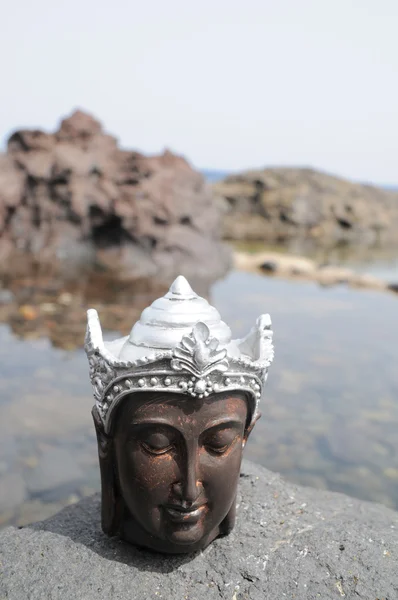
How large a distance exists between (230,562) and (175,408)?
93cm

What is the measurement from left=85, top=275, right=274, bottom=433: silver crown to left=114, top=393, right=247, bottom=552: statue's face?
0.26 feet

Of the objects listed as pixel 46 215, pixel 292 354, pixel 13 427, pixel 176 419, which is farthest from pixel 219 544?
pixel 46 215

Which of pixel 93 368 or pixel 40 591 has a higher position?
pixel 93 368

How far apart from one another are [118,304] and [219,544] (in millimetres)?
7799

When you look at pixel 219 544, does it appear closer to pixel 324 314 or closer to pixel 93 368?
pixel 93 368

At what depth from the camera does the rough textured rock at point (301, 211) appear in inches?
1146

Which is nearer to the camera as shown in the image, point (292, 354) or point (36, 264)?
point (292, 354)

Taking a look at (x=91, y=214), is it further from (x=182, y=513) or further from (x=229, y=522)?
(x=182, y=513)

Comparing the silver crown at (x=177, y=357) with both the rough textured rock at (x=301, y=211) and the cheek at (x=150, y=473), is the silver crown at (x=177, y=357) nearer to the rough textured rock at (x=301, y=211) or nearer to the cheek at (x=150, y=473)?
the cheek at (x=150, y=473)

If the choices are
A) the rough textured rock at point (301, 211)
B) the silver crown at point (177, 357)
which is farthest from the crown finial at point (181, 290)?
the rough textured rock at point (301, 211)

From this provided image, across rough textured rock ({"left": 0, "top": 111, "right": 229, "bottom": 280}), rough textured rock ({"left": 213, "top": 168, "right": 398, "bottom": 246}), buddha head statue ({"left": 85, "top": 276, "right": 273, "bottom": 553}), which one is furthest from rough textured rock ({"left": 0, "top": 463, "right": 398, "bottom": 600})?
rough textured rock ({"left": 213, "top": 168, "right": 398, "bottom": 246})

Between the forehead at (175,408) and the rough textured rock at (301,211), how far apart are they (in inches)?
948

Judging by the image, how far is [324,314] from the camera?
1097 centimetres

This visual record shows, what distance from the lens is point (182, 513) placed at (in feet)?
8.95
